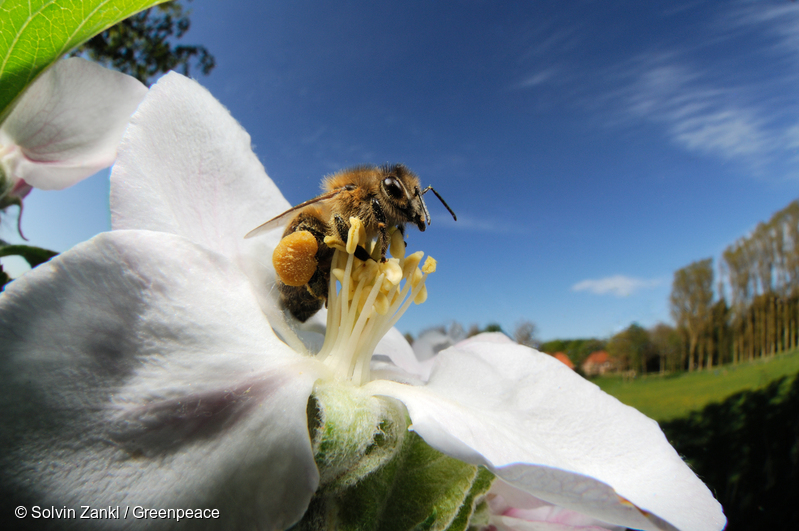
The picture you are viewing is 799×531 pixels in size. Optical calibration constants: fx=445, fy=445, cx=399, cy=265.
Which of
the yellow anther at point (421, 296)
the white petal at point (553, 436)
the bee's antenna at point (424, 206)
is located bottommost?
the white petal at point (553, 436)

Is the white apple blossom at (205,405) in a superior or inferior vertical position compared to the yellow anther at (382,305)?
inferior

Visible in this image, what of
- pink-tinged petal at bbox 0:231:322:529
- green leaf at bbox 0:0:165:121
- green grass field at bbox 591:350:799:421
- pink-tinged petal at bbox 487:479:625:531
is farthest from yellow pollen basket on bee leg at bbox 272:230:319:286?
green grass field at bbox 591:350:799:421

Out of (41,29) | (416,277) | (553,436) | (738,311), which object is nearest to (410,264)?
(416,277)

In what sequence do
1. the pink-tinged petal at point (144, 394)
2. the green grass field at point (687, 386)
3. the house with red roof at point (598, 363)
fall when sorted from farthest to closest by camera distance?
the green grass field at point (687, 386) → the house with red roof at point (598, 363) → the pink-tinged petal at point (144, 394)

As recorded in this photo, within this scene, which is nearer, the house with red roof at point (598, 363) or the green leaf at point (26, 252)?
the green leaf at point (26, 252)

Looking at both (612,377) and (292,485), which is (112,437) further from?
(612,377)

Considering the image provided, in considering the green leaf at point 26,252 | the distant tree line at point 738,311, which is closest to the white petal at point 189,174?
the green leaf at point 26,252

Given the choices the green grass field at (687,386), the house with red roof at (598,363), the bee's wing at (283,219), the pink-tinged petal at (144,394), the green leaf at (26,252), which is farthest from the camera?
the green grass field at (687,386)

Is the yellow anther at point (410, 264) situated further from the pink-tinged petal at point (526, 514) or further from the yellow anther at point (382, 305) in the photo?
the pink-tinged petal at point (526, 514)

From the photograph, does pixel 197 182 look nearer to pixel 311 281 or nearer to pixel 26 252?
pixel 311 281
